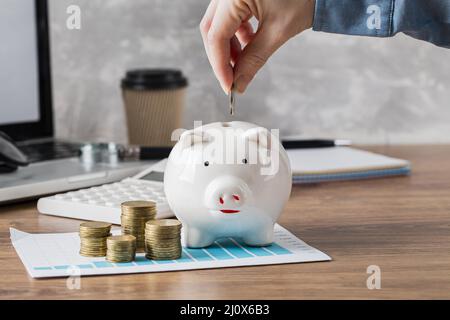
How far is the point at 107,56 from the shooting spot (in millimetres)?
1921

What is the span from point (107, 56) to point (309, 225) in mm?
928

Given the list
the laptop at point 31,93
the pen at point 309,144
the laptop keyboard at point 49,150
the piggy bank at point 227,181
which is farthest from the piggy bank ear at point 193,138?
the pen at point 309,144

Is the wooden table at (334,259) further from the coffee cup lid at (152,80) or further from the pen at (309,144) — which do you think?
the coffee cup lid at (152,80)

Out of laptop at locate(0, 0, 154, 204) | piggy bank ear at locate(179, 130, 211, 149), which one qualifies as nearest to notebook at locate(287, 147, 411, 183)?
laptop at locate(0, 0, 154, 204)

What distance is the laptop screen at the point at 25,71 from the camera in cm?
169

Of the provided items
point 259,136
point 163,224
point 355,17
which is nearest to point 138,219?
point 163,224

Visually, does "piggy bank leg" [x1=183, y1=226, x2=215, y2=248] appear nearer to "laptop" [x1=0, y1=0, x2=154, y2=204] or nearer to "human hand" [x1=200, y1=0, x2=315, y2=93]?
"human hand" [x1=200, y1=0, x2=315, y2=93]

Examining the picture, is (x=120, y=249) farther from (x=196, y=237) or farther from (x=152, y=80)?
(x=152, y=80)

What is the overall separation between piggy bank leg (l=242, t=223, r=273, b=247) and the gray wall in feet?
3.13

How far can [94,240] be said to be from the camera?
97 cm

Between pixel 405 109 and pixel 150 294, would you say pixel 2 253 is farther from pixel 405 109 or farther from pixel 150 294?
pixel 405 109

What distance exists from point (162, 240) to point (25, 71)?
92cm

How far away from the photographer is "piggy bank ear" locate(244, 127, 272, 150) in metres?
0.96
